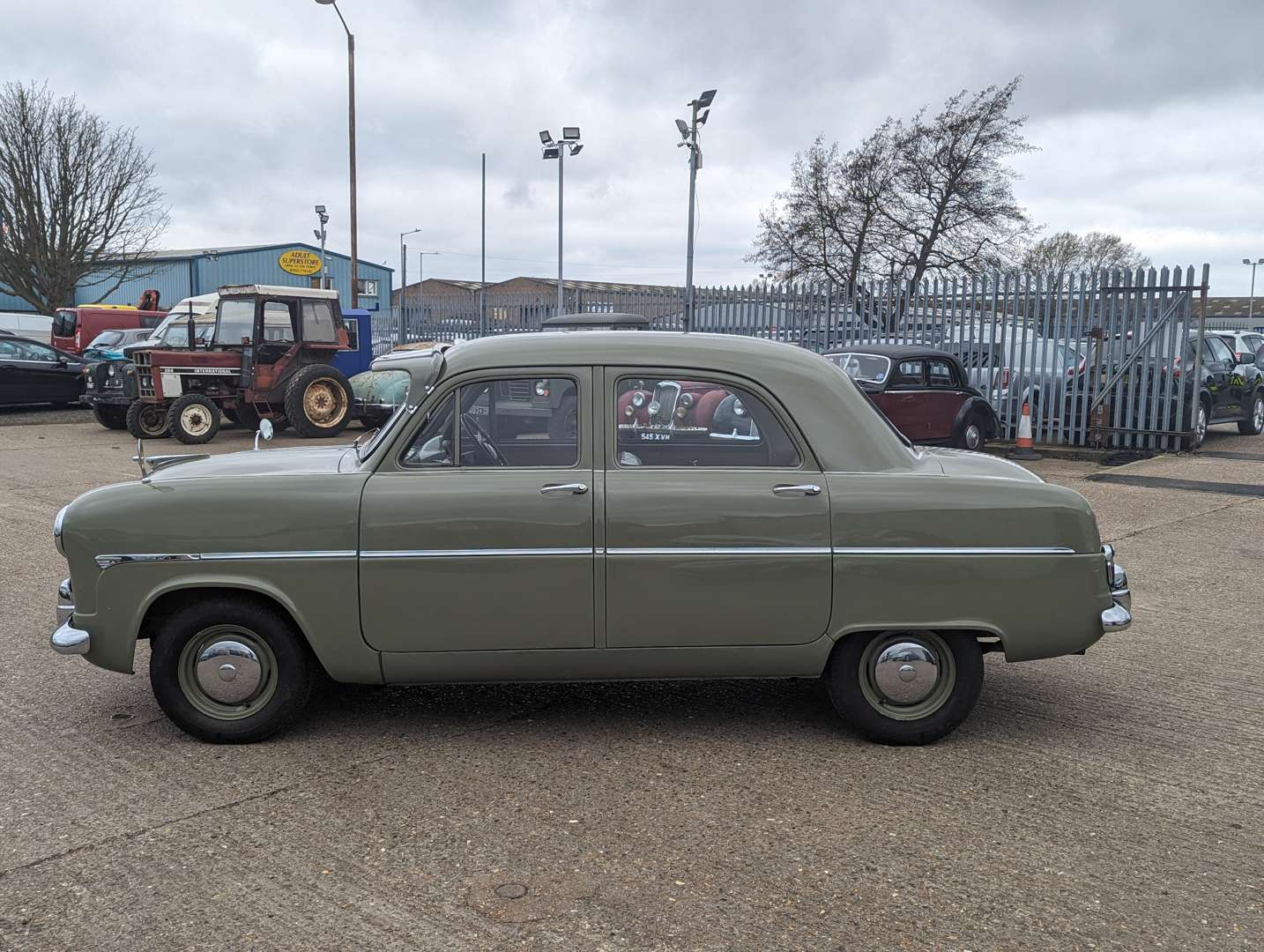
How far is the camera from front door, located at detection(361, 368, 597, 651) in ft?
13.7

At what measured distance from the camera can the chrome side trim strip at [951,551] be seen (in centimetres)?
421

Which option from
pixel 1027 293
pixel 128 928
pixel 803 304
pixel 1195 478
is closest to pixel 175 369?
pixel 803 304

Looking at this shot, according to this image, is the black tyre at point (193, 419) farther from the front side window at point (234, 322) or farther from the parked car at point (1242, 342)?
the parked car at point (1242, 342)

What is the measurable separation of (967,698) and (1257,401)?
16191 millimetres

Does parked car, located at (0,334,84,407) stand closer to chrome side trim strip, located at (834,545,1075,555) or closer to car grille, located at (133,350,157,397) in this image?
car grille, located at (133,350,157,397)

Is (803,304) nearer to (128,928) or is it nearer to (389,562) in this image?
(389,562)

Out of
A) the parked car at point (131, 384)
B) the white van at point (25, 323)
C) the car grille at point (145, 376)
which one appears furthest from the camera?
the white van at point (25, 323)

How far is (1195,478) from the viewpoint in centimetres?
1270

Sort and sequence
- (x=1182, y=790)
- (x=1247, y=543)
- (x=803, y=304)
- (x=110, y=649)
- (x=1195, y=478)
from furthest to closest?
(x=803, y=304) < (x=1195, y=478) < (x=1247, y=543) < (x=110, y=649) < (x=1182, y=790)

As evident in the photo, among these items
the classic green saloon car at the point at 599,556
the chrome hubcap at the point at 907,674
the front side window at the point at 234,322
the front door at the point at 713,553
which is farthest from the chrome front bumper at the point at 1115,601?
the front side window at the point at 234,322

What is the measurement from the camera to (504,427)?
14.3 ft

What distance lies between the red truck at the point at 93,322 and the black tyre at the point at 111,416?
8503mm

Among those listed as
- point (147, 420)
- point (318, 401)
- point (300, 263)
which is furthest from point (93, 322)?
point (300, 263)

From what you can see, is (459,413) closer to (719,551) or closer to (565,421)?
(565,421)
